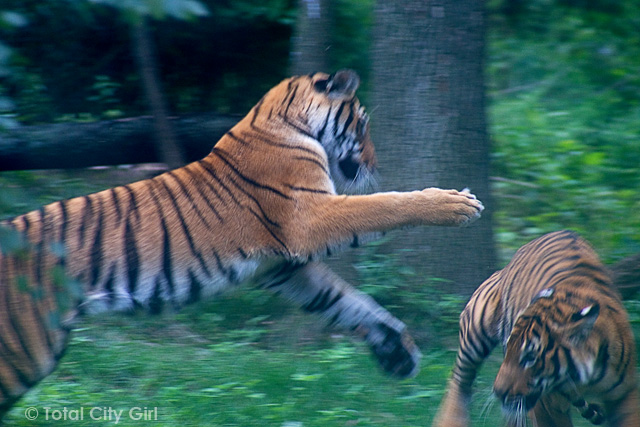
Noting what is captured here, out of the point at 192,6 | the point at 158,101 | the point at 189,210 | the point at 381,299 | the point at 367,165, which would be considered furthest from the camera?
the point at 158,101

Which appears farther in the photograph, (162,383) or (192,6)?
(162,383)

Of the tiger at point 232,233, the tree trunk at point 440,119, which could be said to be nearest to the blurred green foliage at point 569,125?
the tree trunk at point 440,119

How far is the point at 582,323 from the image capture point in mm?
3023

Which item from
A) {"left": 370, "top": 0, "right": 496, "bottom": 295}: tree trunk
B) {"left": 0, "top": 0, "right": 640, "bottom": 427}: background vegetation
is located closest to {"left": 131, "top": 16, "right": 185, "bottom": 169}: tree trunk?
{"left": 0, "top": 0, "right": 640, "bottom": 427}: background vegetation

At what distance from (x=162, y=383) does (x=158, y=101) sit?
7.93 feet

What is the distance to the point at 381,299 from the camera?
4566 mm

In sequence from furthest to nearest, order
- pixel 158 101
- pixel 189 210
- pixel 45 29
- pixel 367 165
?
pixel 45 29
pixel 158 101
pixel 367 165
pixel 189 210

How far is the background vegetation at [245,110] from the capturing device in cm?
377

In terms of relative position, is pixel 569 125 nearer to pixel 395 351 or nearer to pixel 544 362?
pixel 395 351

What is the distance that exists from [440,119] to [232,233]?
1669mm

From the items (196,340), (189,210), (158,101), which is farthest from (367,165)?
(158,101)

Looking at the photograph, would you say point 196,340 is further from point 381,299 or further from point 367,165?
point 367,165

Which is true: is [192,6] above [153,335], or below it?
above

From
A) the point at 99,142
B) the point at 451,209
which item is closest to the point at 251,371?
the point at 451,209
